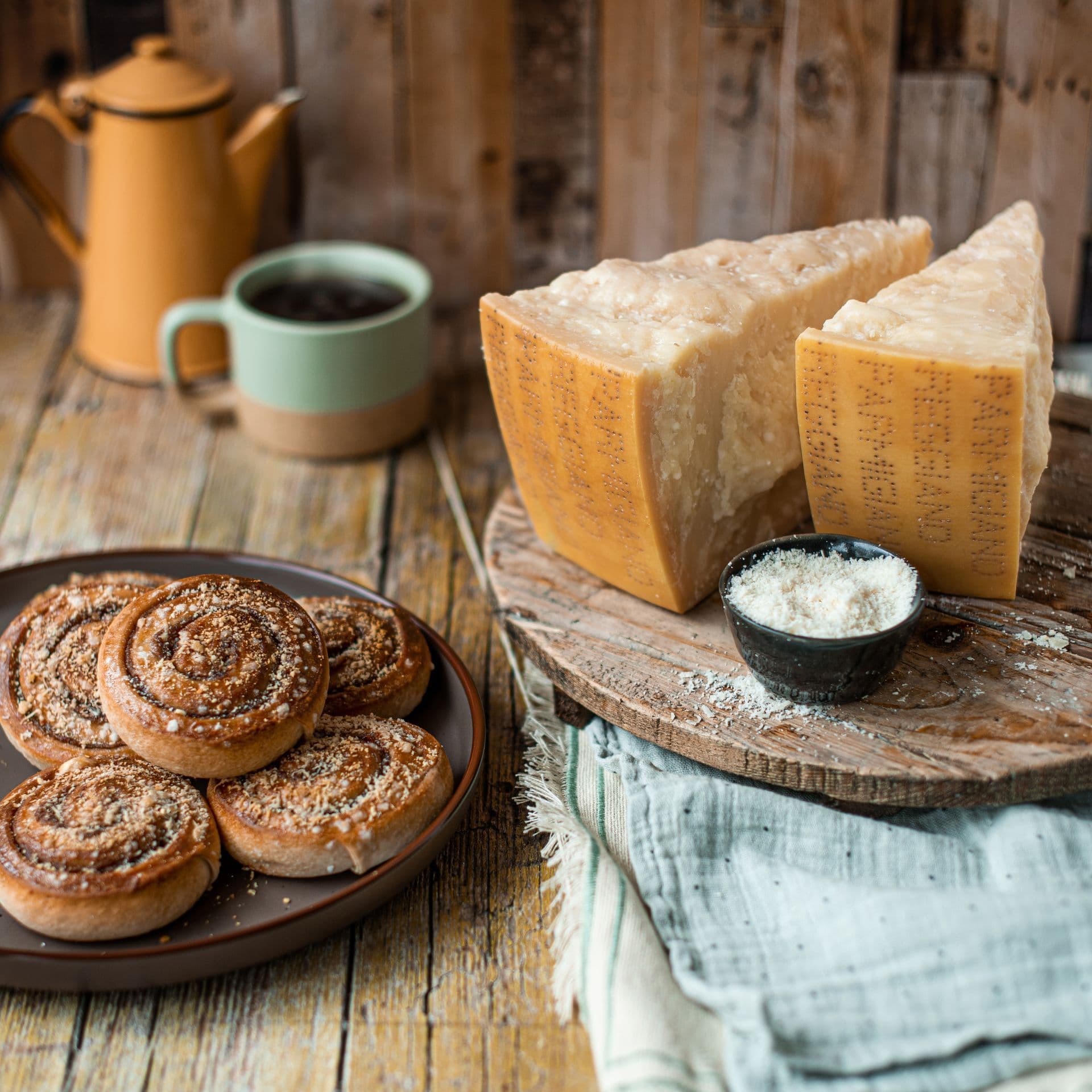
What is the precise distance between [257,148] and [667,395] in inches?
44.6

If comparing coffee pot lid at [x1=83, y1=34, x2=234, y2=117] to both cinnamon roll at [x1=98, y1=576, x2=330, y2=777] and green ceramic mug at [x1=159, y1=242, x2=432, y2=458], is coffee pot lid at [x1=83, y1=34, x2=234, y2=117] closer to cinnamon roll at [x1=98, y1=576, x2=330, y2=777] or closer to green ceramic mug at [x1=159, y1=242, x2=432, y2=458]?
green ceramic mug at [x1=159, y1=242, x2=432, y2=458]

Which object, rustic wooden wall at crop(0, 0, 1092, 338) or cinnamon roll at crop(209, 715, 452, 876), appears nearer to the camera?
cinnamon roll at crop(209, 715, 452, 876)

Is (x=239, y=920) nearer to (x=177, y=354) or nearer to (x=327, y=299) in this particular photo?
(x=327, y=299)

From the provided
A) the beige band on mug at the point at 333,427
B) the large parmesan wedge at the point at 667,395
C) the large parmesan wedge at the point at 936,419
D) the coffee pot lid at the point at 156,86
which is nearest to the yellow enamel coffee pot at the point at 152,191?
the coffee pot lid at the point at 156,86

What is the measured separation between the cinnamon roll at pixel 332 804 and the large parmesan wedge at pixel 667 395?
0.35 meters

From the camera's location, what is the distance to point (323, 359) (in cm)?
190

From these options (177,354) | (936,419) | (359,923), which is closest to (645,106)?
(177,354)

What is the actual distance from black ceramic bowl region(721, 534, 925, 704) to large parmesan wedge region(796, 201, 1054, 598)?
8cm

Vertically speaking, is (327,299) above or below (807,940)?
above

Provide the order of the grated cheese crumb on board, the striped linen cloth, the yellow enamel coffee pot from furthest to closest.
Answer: the yellow enamel coffee pot, the grated cheese crumb on board, the striped linen cloth

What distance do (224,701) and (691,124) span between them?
1.52 m

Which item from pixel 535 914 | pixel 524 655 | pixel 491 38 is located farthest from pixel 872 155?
pixel 535 914

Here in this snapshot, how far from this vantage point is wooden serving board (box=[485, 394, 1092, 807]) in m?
1.21

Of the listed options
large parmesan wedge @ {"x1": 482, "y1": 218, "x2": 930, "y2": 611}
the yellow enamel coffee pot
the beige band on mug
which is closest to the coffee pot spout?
the yellow enamel coffee pot
